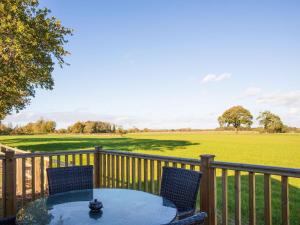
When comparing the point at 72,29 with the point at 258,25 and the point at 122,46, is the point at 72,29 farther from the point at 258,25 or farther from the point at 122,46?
the point at 258,25

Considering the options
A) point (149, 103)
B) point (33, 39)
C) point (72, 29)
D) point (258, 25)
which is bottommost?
point (149, 103)

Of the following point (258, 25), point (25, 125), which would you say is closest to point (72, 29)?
point (258, 25)

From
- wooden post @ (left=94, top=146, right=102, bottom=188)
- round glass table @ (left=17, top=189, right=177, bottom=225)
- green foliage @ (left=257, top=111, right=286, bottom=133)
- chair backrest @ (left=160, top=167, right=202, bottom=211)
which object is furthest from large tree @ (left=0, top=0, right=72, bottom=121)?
green foliage @ (left=257, top=111, right=286, bottom=133)

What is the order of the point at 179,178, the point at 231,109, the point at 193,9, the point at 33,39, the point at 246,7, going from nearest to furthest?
the point at 179,178
the point at 33,39
the point at 193,9
the point at 246,7
the point at 231,109

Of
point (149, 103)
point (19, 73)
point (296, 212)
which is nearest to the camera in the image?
point (296, 212)

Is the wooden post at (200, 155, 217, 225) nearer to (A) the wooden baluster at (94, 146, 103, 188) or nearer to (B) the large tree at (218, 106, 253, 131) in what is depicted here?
(A) the wooden baluster at (94, 146, 103, 188)

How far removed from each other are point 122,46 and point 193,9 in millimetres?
7659

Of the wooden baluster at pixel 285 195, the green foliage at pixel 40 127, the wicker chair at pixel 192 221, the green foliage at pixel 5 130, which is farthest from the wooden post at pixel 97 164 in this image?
the green foliage at pixel 40 127

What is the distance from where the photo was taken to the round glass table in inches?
92.6

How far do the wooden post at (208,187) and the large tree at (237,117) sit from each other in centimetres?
8891

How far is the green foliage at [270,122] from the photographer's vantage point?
74.6 meters

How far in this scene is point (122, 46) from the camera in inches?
849

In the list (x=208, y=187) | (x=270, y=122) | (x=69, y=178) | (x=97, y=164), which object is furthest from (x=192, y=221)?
(x=270, y=122)

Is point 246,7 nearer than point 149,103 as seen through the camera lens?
Yes
